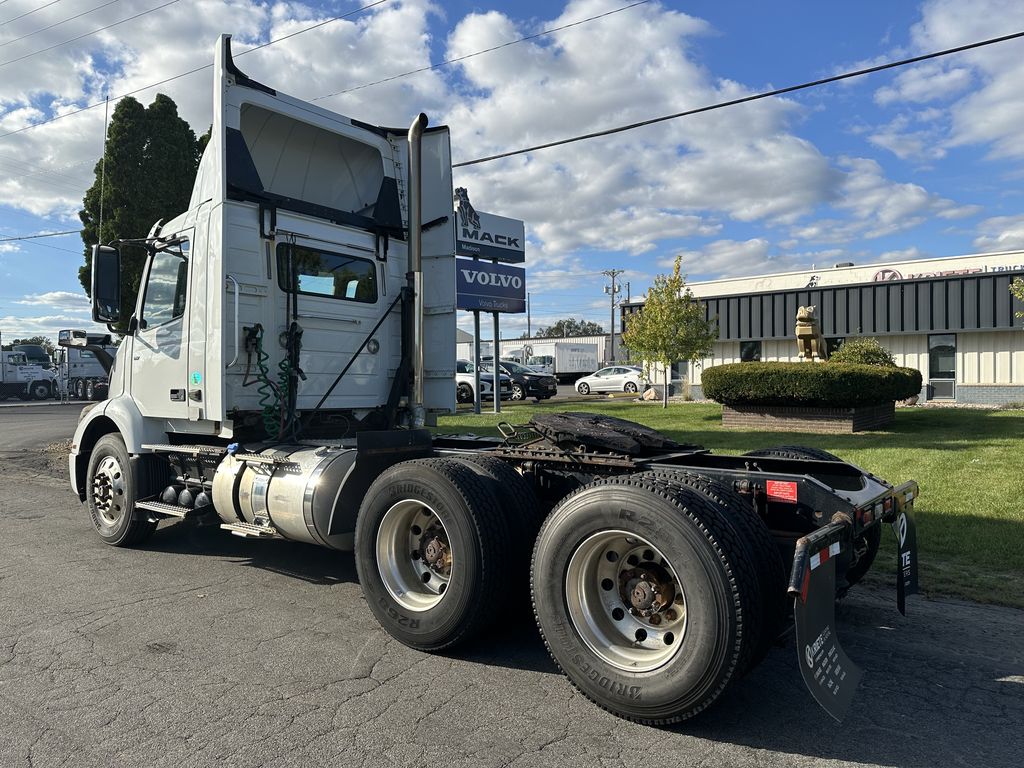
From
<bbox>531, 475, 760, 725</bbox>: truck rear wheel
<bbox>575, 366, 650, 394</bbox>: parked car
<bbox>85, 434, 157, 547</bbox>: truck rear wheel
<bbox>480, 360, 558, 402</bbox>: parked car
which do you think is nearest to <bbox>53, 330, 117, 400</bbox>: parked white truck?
<bbox>480, 360, 558, 402</bbox>: parked car

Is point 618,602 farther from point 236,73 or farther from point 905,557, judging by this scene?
point 236,73

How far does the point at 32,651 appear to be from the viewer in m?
4.29

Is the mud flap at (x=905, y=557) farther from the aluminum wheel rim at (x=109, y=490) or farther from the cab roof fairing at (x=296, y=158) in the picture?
the aluminum wheel rim at (x=109, y=490)

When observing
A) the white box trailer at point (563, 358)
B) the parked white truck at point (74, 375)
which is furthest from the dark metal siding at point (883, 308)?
the parked white truck at point (74, 375)

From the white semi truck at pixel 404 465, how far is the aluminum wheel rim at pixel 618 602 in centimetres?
1

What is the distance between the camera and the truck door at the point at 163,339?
631 cm

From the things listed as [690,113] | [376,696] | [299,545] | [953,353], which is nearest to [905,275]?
[953,353]

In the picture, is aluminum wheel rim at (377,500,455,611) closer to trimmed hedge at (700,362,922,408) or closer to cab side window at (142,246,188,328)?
cab side window at (142,246,188,328)

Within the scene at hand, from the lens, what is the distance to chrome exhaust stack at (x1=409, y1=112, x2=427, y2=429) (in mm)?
6477

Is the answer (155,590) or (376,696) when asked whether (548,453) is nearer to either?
(376,696)

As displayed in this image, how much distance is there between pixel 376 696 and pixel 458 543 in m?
0.84

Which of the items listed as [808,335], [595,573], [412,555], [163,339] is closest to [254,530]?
[412,555]

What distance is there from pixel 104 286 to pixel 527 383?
21154 mm

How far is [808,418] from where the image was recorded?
597 inches
